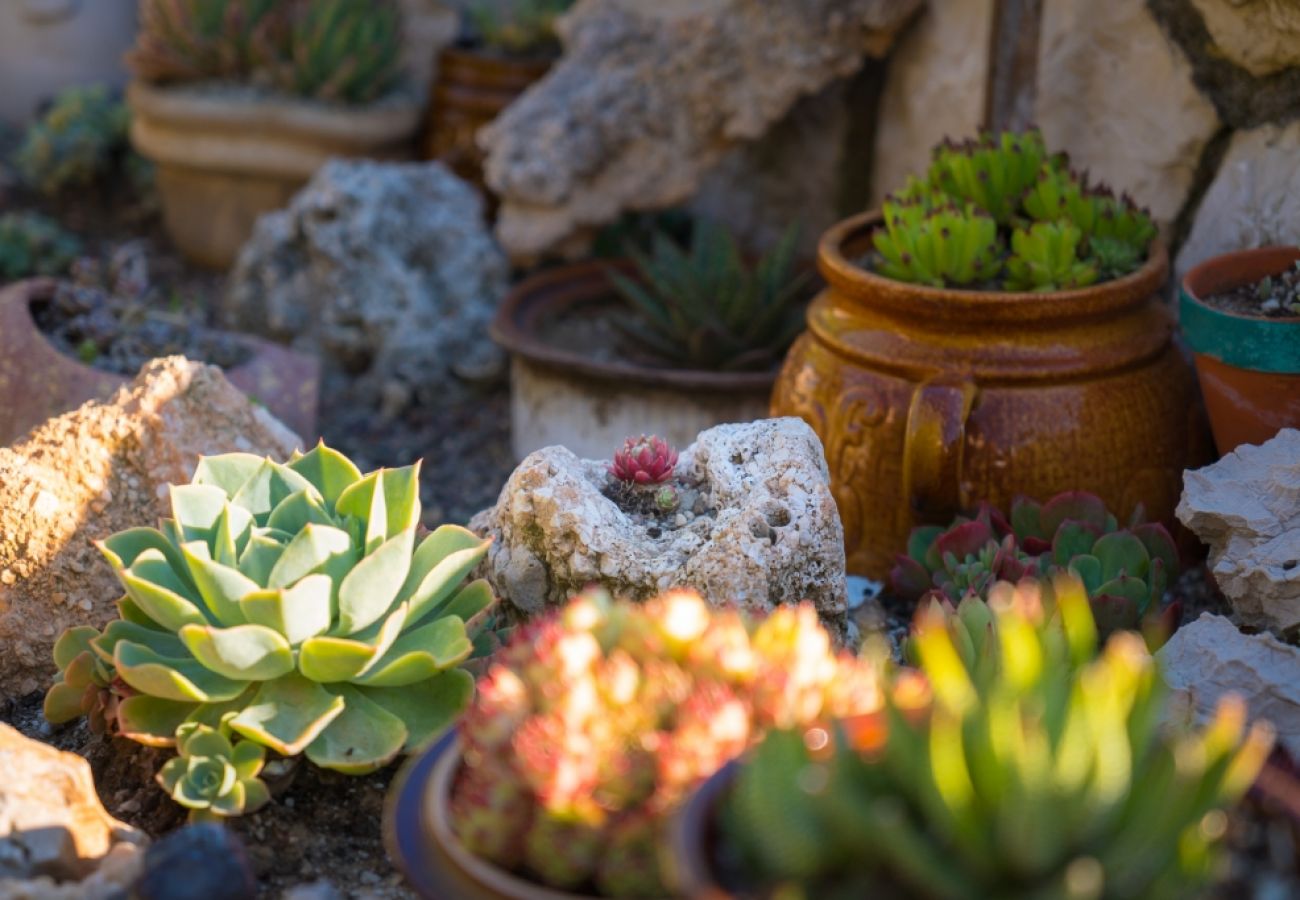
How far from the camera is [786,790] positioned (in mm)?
1214

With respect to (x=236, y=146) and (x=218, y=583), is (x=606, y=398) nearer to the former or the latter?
(x=218, y=583)

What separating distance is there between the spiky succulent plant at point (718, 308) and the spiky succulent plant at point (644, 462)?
1425 mm

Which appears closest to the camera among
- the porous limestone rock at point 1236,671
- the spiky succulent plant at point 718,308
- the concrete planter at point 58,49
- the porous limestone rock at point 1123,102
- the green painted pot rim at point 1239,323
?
the porous limestone rock at point 1236,671

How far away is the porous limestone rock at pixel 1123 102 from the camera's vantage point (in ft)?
9.70

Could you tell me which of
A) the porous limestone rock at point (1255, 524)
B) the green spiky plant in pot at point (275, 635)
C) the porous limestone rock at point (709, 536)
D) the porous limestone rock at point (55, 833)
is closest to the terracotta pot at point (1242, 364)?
the porous limestone rock at point (1255, 524)

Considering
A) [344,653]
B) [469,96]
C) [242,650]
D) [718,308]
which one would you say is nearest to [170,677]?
[242,650]

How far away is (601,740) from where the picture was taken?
4.56ft

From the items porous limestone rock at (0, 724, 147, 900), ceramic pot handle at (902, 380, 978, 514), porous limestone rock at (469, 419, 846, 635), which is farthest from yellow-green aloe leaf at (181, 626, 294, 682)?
ceramic pot handle at (902, 380, 978, 514)

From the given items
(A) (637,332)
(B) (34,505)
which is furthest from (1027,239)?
(B) (34,505)

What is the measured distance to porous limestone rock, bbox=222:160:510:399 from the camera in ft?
13.7

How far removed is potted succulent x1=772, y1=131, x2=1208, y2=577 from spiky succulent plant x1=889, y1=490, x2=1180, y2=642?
0.15 m

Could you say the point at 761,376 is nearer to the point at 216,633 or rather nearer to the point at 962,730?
the point at 216,633

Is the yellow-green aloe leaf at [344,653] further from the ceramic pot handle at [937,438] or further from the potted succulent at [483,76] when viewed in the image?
the potted succulent at [483,76]

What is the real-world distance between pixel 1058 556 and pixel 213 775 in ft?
4.48
